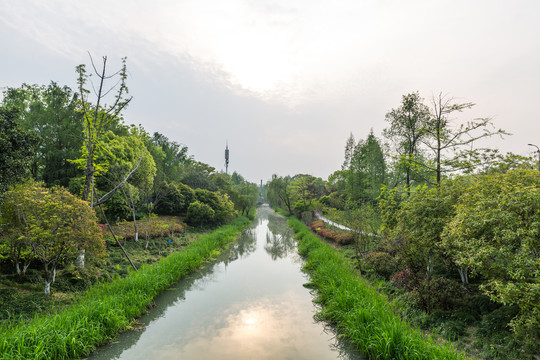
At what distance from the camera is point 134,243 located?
45.3ft

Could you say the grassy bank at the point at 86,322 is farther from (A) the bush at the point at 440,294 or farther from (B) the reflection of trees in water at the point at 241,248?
(A) the bush at the point at 440,294

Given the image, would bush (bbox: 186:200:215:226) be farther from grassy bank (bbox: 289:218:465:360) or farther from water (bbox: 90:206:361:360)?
grassy bank (bbox: 289:218:465:360)

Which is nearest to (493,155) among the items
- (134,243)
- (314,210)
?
(134,243)

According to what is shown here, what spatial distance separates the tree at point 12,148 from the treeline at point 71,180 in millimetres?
17

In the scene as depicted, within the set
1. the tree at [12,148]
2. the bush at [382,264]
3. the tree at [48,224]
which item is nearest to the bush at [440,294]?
the bush at [382,264]

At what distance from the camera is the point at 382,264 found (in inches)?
374

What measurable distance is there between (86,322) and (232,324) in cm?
329

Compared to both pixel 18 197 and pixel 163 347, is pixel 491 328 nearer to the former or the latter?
pixel 163 347

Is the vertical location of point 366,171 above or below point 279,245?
above

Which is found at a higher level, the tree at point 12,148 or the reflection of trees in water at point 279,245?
the tree at point 12,148

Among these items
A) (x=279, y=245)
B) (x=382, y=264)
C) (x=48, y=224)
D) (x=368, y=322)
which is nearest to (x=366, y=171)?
(x=279, y=245)

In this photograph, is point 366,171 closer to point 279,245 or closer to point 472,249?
point 279,245

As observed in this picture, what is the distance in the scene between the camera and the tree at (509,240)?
12.7 ft

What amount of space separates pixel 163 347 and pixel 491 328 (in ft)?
22.8
